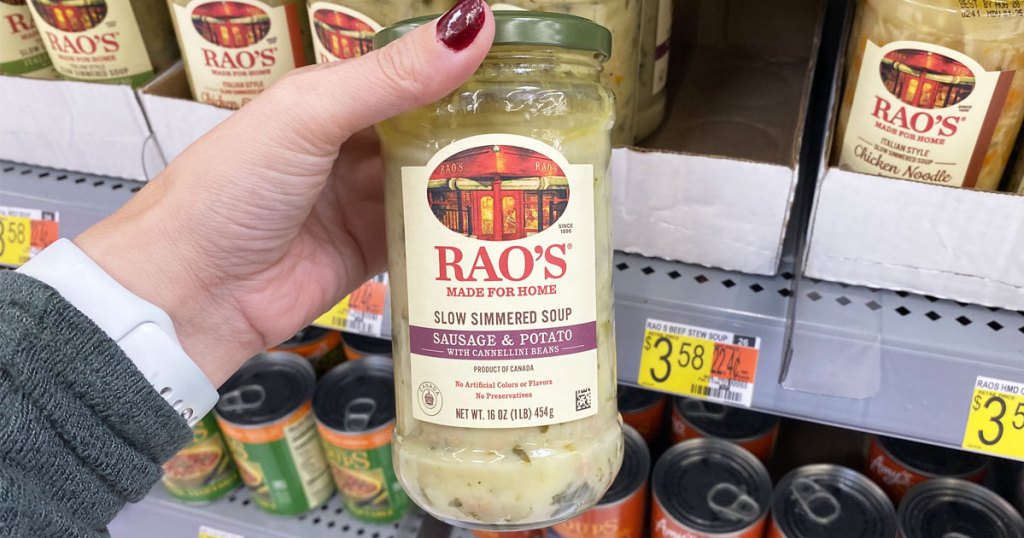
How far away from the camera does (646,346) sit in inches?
34.5

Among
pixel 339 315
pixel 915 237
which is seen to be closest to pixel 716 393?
pixel 915 237

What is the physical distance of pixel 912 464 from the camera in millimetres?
1090

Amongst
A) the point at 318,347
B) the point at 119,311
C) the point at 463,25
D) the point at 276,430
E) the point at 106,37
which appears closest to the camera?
the point at 463,25

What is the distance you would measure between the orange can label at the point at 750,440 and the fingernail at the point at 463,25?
0.78 meters

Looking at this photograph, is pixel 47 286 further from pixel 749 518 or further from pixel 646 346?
pixel 749 518

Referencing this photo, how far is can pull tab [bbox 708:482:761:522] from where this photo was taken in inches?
41.1

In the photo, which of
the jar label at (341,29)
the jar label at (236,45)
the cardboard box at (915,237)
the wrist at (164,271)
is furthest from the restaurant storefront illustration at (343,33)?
the cardboard box at (915,237)

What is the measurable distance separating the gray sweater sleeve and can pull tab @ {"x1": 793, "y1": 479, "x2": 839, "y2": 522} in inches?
31.6

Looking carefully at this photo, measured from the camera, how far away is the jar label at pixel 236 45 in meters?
0.92

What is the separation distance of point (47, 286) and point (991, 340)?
87 centimetres

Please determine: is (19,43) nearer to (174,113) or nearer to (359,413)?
(174,113)

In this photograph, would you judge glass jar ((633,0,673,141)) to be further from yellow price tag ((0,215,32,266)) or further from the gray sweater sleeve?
yellow price tag ((0,215,32,266))

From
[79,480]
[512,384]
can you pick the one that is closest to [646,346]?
[512,384]

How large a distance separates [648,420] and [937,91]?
0.67 m
